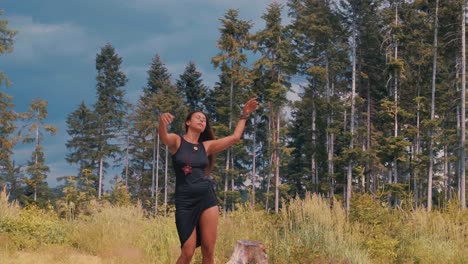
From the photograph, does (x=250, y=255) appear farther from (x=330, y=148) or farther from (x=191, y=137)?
(x=330, y=148)

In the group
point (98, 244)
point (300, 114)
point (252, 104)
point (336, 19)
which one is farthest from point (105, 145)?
point (252, 104)

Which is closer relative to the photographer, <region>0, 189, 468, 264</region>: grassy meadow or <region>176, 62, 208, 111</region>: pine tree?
<region>0, 189, 468, 264</region>: grassy meadow

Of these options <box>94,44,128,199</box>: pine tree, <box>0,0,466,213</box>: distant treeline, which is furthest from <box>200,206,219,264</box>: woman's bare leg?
<box>94,44,128,199</box>: pine tree

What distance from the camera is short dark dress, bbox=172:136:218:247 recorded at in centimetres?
490

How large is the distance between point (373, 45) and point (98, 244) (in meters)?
34.0

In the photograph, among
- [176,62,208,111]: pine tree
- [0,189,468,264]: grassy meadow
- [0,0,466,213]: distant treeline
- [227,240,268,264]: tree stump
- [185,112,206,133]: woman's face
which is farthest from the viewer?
[176,62,208,111]: pine tree

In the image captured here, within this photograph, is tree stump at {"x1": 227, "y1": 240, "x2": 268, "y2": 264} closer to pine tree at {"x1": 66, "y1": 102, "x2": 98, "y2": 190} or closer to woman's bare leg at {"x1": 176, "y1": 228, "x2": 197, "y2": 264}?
woman's bare leg at {"x1": 176, "y1": 228, "x2": 197, "y2": 264}

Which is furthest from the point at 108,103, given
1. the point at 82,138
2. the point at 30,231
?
the point at 30,231

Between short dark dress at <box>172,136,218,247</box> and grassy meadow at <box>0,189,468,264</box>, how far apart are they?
9.67ft

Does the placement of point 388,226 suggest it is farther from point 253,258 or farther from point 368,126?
point 368,126

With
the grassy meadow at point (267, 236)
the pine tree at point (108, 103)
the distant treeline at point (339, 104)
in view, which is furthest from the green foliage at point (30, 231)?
the pine tree at point (108, 103)

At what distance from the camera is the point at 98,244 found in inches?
343

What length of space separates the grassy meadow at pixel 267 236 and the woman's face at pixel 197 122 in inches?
121

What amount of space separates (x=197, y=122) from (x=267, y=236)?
3821 mm
